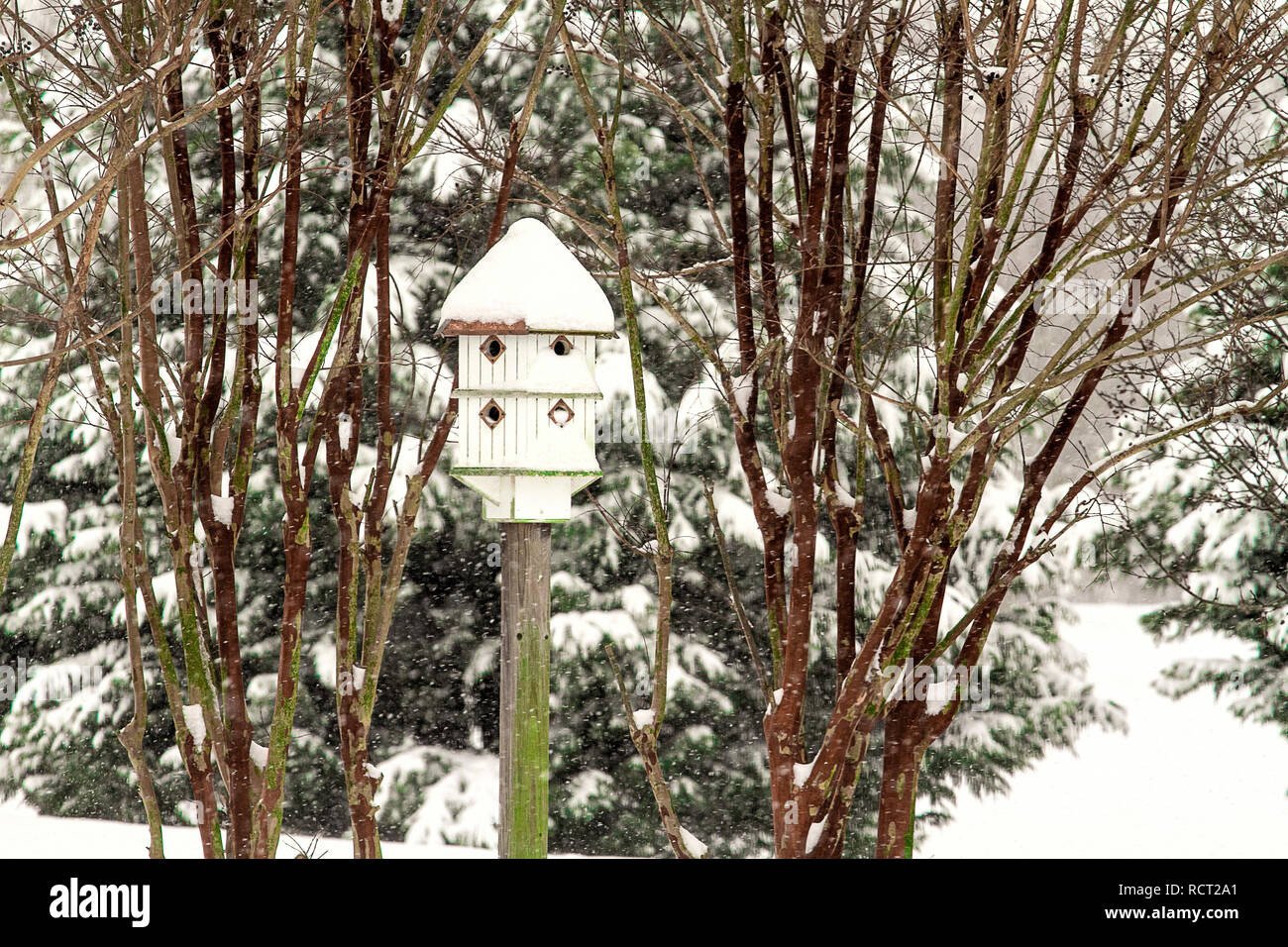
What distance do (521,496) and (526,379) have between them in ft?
0.99

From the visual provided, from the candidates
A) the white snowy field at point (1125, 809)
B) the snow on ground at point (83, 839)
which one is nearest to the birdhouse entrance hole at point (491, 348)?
the white snowy field at point (1125, 809)

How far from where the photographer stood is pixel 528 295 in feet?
10.6

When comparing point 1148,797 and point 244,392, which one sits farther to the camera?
point 1148,797

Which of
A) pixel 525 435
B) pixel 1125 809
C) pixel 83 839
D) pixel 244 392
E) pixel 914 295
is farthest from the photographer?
pixel 1125 809

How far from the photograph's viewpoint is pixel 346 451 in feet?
10.5

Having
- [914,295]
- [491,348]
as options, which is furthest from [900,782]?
[491,348]

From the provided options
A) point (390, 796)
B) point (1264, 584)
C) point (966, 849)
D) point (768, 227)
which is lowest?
point (966, 849)

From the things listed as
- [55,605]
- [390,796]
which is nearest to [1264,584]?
[390,796]

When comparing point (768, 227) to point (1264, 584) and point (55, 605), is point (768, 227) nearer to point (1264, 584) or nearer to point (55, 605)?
point (1264, 584)

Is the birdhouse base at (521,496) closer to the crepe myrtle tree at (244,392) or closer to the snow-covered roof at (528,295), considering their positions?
the crepe myrtle tree at (244,392)

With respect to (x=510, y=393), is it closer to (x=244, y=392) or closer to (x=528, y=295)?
(x=528, y=295)

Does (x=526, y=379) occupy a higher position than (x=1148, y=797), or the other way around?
(x=526, y=379)
